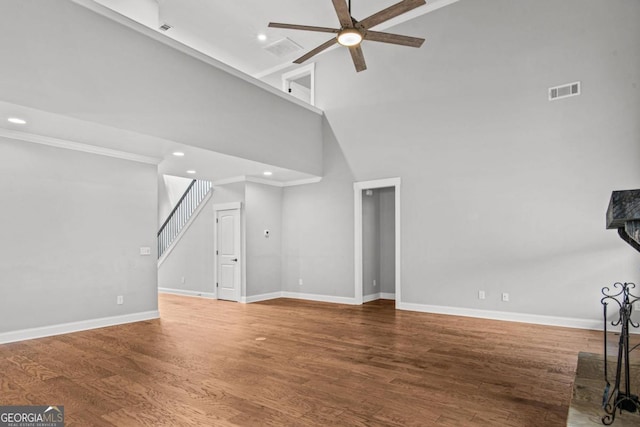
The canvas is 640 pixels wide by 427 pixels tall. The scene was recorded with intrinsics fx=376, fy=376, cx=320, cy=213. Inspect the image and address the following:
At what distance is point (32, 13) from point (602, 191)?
23.4 feet

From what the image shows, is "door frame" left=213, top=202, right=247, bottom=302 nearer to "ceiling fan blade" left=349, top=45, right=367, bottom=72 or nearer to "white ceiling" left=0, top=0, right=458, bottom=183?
"white ceiling" left=0, top=0, right=458, bottom=183

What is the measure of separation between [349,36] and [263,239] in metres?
5.22

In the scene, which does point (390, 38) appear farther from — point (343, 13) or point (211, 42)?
point (211, 42)

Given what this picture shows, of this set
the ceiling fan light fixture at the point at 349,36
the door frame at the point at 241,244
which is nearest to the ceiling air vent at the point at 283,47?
the door frame at the point at 241,244

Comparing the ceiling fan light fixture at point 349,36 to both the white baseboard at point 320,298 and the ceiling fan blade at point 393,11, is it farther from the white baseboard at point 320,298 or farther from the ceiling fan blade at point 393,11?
the white baseboard at point 320,298

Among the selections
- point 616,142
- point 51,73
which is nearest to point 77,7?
point 51,73

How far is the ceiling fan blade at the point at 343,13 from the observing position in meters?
3.39

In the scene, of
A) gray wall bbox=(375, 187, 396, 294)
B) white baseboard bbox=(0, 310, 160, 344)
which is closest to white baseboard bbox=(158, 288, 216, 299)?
white baseboard bbox=(0, 310, 160, 344)

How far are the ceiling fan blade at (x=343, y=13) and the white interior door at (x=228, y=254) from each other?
5.10 metres

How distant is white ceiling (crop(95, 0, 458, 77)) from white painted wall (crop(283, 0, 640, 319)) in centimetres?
71

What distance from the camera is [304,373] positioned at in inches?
138

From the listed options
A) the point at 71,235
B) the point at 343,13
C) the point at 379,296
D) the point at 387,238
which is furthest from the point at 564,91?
the point at 71,235

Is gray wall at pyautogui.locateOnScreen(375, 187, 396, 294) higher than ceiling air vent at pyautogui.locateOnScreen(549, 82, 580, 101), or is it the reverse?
ceiling air vent at pyautogui.locateOnScreen(549, 82, 580, 101)

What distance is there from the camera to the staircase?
10504mm
